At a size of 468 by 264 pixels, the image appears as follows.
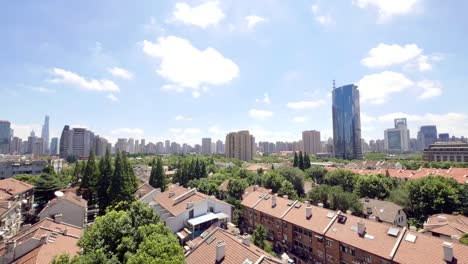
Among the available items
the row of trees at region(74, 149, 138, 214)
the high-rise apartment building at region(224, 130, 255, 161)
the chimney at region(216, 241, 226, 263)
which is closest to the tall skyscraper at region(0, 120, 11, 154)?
the high-rise apartment building at region(224, 130, 255, 161)

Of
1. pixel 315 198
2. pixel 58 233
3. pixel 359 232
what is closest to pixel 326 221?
pixel 359 232

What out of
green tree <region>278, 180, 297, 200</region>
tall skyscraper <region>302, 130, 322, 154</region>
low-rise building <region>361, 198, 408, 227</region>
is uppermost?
tall skyscraper <region>302, 130, 322, 154</region>

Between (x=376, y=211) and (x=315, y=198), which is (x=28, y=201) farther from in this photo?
(x=376, y=211)

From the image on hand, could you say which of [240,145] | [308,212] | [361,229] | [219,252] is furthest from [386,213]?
[240,145]

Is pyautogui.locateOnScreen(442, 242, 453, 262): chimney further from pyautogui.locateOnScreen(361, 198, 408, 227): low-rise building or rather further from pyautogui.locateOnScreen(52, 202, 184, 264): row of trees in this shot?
pyautogui.locateOnScreen(52, 202, 184, 264): row of trees

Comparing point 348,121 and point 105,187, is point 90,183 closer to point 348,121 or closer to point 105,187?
point 105,187

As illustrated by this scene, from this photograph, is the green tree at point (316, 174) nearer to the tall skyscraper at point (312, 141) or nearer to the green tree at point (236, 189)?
the green tree at point (236, 189)

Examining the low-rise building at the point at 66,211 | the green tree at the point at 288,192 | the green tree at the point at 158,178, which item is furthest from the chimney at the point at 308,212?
the green tree at the point at 158,178
